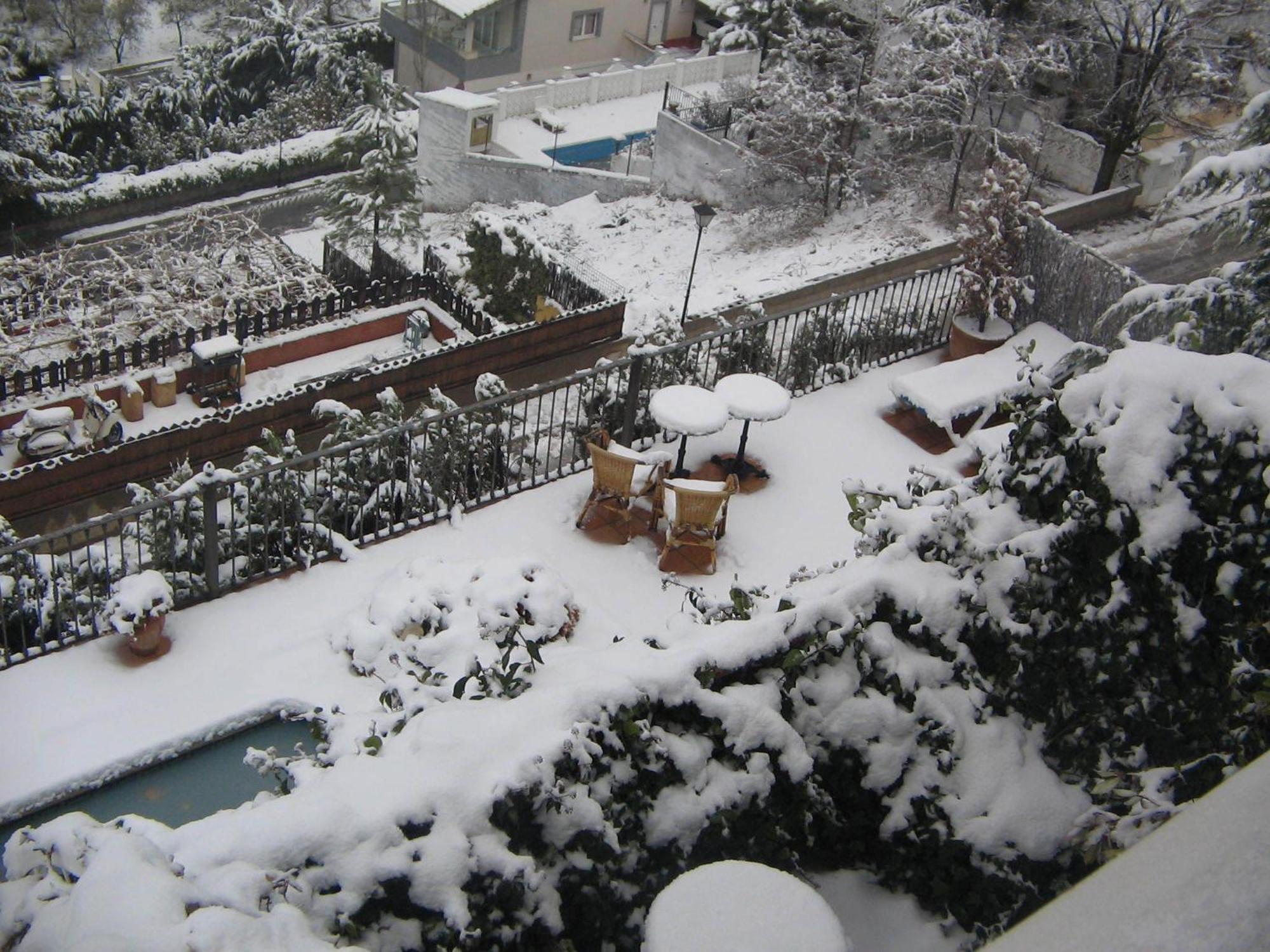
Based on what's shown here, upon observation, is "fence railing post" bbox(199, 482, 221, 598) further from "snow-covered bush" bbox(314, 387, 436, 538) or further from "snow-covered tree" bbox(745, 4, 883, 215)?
"snow-covered tree" bbox(745, 4, 883, 215)

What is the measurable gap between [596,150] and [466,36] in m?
8.03

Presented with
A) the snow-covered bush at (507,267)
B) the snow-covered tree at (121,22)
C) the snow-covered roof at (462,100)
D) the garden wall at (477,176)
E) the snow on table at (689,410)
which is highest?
the snow on table at (689,410)

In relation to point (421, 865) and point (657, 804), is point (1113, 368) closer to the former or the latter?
point (657, 804)

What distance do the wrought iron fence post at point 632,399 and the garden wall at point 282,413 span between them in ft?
18.2

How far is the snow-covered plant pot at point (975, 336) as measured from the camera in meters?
10.5

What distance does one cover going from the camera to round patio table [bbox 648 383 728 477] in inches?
320

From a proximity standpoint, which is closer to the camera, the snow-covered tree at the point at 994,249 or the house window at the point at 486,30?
the snow-covered tree at the point at 994,249

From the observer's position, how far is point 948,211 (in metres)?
18.7

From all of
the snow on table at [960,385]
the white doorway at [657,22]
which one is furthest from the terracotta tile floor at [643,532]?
the white doorway at [657,22]

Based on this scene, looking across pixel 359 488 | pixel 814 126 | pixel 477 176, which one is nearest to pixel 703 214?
pixel 359 488

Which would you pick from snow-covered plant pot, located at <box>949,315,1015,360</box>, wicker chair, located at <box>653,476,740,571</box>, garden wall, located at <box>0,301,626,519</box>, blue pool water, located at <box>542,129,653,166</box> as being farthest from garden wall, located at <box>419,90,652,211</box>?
wicker chair, located at <box>653,476,740,571</box>

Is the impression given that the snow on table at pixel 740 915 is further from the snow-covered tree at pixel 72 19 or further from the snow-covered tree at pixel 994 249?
the snow-covered tree at pixel 72 19

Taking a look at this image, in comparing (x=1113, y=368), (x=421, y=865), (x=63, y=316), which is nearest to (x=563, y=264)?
(x=63, y=316)

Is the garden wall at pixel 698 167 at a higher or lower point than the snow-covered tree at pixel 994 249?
lower
